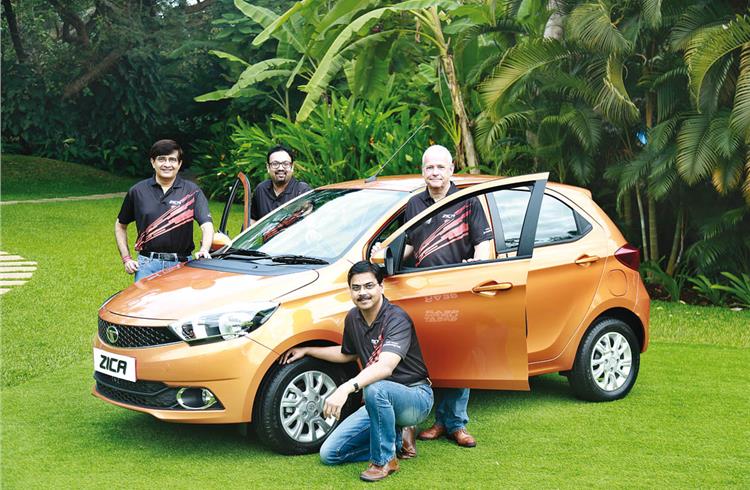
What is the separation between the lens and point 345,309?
5.84 m

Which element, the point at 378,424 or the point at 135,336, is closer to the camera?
the point at 378,424

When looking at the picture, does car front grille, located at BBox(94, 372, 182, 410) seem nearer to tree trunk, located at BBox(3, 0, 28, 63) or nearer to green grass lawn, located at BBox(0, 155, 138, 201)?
green grass lawn, located at BBox(0, 155, 138, 201)

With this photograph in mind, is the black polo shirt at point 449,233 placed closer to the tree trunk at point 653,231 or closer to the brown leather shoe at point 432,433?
the brown leather shoe at point 432,433

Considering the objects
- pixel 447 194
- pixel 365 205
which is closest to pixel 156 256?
pixel 365 205

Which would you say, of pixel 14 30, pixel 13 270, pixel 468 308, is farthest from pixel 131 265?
pixel 14 30

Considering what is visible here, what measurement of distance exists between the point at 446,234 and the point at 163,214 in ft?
7.78

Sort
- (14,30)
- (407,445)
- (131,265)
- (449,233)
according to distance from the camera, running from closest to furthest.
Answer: (407,445), (449,233), (131,265), (14,30)

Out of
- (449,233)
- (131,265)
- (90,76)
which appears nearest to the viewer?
(449,233)

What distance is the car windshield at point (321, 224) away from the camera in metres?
6.29

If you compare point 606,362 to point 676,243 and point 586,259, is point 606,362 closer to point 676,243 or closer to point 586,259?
point 586,259

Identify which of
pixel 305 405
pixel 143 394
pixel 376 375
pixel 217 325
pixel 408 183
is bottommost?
pixel 305 405

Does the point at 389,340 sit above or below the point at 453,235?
below

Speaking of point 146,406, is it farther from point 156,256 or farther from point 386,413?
point 156,256

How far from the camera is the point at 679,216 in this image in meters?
12.5
